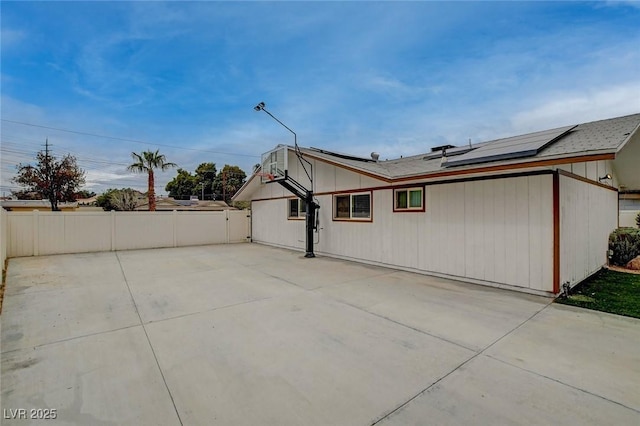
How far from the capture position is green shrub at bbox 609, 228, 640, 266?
23.9 ft

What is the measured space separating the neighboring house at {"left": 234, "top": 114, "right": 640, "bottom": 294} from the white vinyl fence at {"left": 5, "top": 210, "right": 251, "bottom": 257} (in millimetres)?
6567

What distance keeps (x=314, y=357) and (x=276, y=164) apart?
7.61m

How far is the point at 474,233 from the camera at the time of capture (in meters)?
5.66

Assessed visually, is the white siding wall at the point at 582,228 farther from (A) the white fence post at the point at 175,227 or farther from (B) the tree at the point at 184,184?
(B) the tree at the point at 184,184

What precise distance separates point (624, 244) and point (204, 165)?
42956 mm

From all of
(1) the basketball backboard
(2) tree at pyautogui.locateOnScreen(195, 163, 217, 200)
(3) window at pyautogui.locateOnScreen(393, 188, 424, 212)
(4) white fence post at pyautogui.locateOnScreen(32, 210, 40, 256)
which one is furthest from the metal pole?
(2) tree at pyautogui.locateOnScreen(195, 163, 217, 200)

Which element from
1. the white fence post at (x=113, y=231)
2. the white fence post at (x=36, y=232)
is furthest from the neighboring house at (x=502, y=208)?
the white fence post at (x=36, y=232)

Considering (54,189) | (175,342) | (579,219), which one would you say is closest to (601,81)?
(579,219)

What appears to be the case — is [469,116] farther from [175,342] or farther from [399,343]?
[175,342]

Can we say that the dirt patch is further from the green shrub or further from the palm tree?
the palm tree

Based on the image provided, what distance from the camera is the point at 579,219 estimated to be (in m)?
5.55

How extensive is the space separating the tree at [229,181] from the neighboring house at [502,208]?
3179 cm

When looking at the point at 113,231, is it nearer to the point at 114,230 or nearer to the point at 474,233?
the point at 114,230

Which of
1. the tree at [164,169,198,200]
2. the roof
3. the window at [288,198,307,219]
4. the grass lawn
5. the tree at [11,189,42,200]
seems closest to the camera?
the roof
